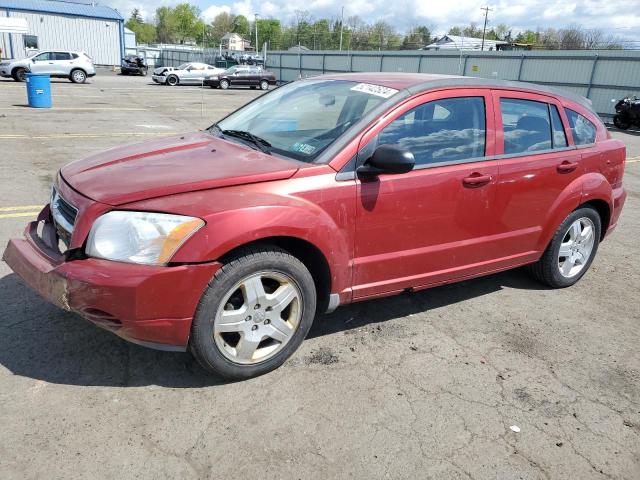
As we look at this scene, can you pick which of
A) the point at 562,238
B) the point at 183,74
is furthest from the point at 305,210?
the point at 183,74

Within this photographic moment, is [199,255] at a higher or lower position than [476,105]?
lower

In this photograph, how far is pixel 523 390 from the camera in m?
3.18

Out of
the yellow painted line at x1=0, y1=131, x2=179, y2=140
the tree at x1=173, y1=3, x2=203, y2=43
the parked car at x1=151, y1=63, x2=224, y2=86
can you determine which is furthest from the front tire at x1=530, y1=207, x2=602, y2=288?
the tree at x1=173, y1=3, x2=203, y2=43

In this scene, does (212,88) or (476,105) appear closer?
(476,105)

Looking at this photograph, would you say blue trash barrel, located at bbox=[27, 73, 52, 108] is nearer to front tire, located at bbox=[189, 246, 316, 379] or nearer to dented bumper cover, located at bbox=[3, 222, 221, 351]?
dented bumper cover, located at bbox=[3, 222, 221, 351]

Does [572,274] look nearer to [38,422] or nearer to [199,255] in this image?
[199,255]

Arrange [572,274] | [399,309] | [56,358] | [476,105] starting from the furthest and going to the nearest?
[572,274], [399,309], [476,105], [56,358]

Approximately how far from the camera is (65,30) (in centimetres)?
5406

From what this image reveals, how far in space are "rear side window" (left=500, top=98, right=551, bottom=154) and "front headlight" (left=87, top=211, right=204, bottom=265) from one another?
242cm

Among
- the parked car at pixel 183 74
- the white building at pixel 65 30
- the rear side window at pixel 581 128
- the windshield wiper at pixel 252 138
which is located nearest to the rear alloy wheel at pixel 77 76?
the parked car at pixel 183 74

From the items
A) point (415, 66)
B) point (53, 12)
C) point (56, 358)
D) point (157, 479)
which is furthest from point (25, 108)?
point (53, 12)

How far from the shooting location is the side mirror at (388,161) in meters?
3.09

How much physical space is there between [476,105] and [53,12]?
5992 centimetres

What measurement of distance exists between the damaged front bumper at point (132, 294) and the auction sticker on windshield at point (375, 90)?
5.31ft
